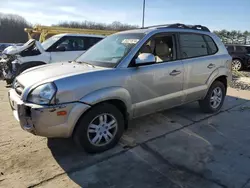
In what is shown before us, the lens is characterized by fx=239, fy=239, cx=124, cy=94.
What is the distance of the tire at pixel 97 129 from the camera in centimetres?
314

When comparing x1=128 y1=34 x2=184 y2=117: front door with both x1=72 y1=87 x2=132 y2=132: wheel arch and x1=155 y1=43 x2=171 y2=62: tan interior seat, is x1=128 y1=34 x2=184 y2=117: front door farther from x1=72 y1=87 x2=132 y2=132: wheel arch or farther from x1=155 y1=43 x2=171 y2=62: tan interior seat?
x1=72 y1=87 x2=132 y2=132: wheel arch

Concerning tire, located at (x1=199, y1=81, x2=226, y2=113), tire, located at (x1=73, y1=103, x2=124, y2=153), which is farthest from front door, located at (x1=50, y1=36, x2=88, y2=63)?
tire, located at (x1=73, y1=103, x2=124, y2=153)

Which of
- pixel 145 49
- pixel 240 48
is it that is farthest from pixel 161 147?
pixel 240 48

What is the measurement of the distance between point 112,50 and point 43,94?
58.8 inches

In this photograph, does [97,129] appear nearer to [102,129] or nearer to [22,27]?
[102,129]

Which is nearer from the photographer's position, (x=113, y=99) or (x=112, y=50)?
(x=113, y=99)

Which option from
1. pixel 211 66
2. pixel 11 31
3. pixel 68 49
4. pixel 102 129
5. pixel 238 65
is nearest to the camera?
pixel 102 129

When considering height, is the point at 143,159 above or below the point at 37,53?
below

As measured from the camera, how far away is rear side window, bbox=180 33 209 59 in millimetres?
4376

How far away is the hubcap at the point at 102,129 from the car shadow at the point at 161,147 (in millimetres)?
184

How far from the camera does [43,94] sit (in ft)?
9.39

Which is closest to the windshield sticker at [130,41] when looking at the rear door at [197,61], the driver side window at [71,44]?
the rear door at [197,61]

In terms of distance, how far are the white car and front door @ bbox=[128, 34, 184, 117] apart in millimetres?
4771

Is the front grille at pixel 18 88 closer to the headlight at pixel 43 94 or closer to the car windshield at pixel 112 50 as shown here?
the headlight at pixel 43 94
